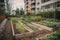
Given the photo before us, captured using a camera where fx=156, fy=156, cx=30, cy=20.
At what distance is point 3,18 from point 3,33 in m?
0.29

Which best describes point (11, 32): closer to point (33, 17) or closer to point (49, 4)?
point (33, 17)

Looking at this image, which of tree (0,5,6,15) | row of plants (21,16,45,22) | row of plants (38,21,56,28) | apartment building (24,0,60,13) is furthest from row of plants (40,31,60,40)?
tree (0,5,6,15)

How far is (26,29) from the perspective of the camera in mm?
2695

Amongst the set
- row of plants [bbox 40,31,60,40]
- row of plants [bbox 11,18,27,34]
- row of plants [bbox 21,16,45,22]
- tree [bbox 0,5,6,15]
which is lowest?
row of plants [bbox 40,31,60,40]

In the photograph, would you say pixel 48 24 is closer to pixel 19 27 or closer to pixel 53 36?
pixel 53 36

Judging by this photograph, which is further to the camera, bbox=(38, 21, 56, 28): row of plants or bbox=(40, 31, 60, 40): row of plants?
bbox=(38, 21, 56, 28): row of plants

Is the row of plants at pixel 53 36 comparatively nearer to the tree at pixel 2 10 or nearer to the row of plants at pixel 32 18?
the row of plants at pixel 32 18

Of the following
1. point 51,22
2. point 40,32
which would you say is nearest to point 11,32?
point 40,32

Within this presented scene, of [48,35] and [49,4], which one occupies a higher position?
[49,4]

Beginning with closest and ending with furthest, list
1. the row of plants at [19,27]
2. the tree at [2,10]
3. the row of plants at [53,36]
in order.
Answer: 1. the row of plants at [53,36]
2. the row of plants at [19,27]
3. the tree at [2,10]

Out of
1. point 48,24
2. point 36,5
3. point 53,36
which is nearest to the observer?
point 53,36

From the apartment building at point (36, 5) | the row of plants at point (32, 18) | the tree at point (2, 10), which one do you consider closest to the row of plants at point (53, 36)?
the row of plants at point (32, 18)

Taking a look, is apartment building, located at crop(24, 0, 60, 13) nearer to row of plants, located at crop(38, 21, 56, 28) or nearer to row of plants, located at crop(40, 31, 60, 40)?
row of plants, located at crop(38, 21, 56, 28)

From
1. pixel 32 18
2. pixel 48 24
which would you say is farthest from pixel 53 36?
pixel 32 18
